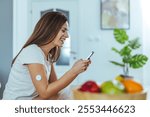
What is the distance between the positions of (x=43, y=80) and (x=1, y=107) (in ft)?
0.40

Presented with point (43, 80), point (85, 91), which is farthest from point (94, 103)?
point (43, 80)

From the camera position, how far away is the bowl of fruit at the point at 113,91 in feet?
1.65

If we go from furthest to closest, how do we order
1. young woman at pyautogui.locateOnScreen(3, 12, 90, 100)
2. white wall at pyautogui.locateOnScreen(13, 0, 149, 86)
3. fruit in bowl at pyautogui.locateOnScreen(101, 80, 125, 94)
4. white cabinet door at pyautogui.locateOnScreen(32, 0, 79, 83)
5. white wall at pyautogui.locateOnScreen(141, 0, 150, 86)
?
white cabinet door at pyautogui.locateOnScreen(32, 0, 79, 83) → white wall at pyautogui.locateOnScreen(13, 0, 149, 86) → white wall at pyautogui.locateOnScreen(141, 0, 150, 86) → young woman at pyautogui.locateOnScreen(3, 12, 90, 100) → fruit in bowl at pyautogui.locateOnScreen(101, 80, 125, 94)

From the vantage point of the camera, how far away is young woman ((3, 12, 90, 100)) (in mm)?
716

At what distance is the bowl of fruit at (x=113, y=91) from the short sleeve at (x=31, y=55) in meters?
0.26

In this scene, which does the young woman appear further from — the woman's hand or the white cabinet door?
the white cabinet door

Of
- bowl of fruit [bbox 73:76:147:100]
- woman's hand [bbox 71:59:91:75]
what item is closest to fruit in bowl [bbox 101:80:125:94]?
bowl of fruit [bbox 73:76:147:100]

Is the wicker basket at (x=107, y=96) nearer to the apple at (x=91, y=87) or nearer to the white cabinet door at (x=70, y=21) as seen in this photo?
the apple at (x=91, y=87)

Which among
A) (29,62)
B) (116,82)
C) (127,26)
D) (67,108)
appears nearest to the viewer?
(116,82)

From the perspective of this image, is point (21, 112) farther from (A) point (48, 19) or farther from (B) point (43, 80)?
(A) point (48, 19)

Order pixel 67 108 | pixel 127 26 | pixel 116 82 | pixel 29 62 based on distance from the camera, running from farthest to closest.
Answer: pixel 127 26 < pixel 29 62 < pixel 67 108 < pixel 116 82

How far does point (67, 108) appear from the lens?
0.64 metres

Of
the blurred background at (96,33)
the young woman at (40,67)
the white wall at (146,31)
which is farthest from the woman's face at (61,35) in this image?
the white wall at (146,31)

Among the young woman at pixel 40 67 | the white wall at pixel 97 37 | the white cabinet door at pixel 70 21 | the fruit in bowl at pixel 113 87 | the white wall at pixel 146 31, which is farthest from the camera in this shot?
the white cabinet door at pixel 70 21
